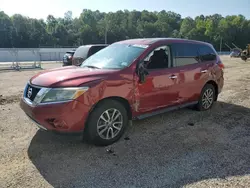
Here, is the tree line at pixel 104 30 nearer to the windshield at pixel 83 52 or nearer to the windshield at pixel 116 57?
the windshield at pixel 83 52

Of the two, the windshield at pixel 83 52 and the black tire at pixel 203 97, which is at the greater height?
the windshield at pixel 83 52

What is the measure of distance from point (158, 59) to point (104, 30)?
8123cm

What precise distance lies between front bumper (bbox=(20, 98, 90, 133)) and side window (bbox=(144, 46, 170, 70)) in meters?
1.56

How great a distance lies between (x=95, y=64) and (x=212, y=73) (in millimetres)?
2990

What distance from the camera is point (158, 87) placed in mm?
4633

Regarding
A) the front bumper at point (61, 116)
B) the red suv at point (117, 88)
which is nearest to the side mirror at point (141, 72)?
the red suv at point (117, 88)

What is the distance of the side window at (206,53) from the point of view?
19.2 feet

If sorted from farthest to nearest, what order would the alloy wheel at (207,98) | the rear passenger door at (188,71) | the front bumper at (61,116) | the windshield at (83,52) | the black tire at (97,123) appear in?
1. the windshield at (83,52)
2. the alloy wheel at (207,98)
3. the rear passenger door at (188,71)
4. the black tire at (97,123)
5. the front bumper at (61,116)

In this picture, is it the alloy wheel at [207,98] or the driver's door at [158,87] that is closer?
the driver's door at [158,87]

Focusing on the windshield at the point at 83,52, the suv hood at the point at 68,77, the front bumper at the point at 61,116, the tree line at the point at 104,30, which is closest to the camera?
the front bumper at the point at 61,116

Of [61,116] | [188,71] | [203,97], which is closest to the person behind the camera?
[61,116]

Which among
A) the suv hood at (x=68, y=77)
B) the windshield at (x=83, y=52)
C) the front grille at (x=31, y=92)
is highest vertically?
the windshield at (x=83, y=52)

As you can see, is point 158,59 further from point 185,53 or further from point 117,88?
point 117,88

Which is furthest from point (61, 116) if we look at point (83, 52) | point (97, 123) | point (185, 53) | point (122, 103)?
point (83, 52)
